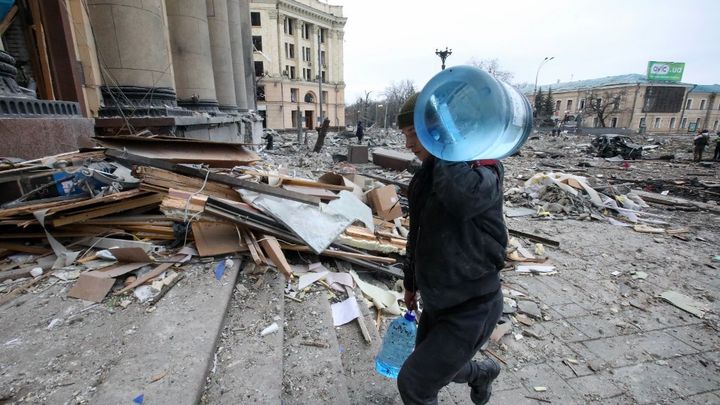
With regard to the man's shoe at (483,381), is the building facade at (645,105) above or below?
above

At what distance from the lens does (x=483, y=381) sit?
198 cm

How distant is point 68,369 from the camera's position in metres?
1.78

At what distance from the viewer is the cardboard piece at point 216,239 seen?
3053 mm

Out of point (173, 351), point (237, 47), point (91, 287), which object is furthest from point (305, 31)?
point (173, 351)

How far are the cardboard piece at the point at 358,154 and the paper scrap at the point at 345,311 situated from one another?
39.3ft

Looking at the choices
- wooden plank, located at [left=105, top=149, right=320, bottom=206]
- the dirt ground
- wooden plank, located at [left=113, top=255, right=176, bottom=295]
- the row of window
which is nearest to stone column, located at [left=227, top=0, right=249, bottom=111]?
wooden plank, located at [left=105, top=149, right=320, bottom=206]

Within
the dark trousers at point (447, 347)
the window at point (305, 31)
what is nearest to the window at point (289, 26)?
the window at point (305, 31)

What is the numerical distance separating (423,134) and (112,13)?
7.07 metres

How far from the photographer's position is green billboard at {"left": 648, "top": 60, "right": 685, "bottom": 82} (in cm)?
6283

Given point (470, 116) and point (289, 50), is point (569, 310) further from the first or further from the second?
point (289, 50)

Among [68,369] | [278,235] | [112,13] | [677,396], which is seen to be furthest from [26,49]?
[677,396]

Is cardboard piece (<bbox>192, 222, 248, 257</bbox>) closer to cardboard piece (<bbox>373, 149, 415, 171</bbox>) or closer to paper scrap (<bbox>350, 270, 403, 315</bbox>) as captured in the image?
paper scrap (<bbox>350, 270, 403, 315</bbox>)

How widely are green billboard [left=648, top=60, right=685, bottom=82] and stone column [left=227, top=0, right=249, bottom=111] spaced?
7935 cm

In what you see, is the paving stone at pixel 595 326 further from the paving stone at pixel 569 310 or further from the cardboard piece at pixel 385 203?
the cardboard piece at pixel 385 203
